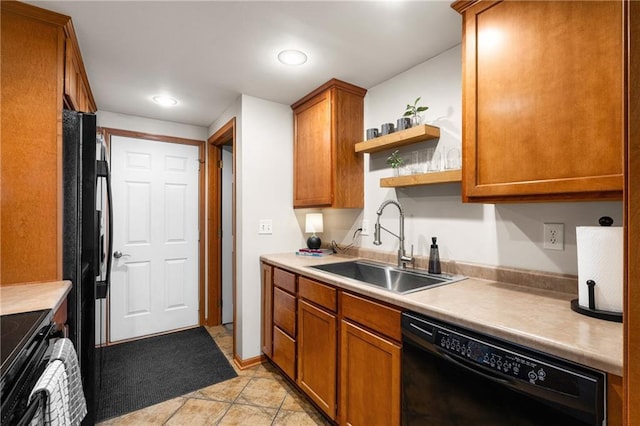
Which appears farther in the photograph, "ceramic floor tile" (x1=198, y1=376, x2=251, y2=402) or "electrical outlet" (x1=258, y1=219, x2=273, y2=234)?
"electrical outlet" (x1=258, y1=219, x2=273, y2=234)

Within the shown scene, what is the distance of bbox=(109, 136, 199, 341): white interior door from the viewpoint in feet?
9.72

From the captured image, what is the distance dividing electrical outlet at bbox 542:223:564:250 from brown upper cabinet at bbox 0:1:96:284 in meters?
2.38

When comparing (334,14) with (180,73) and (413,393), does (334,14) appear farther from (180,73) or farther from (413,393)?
(413,393)

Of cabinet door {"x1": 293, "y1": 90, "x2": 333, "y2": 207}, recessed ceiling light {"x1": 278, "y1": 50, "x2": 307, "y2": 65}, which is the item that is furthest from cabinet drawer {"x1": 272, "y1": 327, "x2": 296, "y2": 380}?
recessed ceiling light {"x1": 278, "y1": 50, "x2": 307, "y2": 65}

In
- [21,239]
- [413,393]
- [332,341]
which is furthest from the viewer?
[332,341]

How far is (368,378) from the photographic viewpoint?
1453 millimetres

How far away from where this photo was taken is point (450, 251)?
1.82 m

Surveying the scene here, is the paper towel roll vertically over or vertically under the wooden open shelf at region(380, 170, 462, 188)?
under

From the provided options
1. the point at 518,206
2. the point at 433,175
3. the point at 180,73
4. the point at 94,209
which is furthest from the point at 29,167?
→ the point at 518,206

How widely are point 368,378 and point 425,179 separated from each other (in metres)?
1.13

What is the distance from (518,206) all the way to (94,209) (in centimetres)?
221

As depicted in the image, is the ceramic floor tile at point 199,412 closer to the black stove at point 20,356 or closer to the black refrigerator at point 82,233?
the black refrigerator at point 82,233

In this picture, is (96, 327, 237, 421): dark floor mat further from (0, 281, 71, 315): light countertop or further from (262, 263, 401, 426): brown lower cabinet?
(0, 281, 71, 315): light countertop

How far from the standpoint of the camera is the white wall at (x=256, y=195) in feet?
8.27
